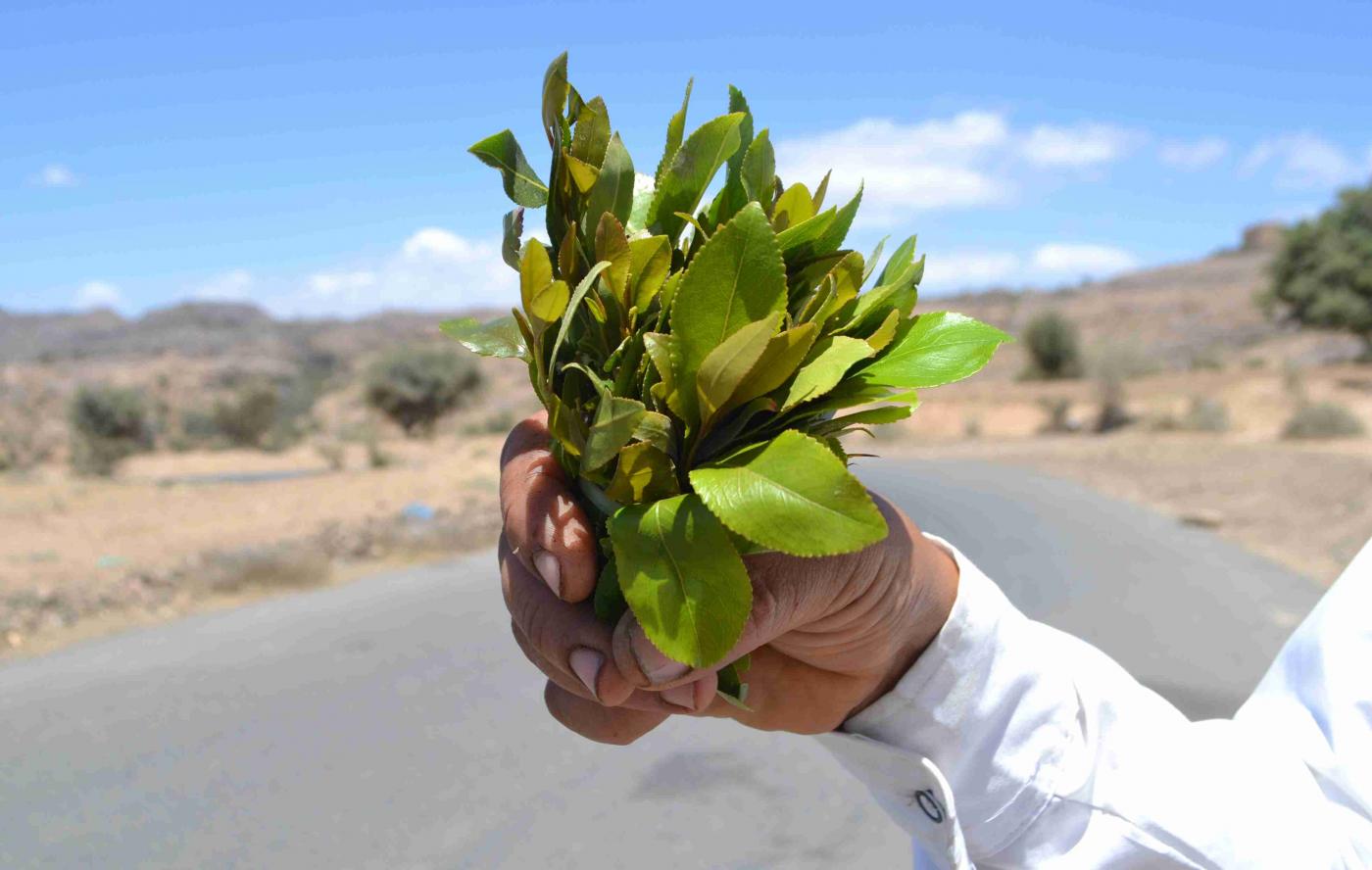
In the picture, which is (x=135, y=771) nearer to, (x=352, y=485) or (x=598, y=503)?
(x=598, y=503)

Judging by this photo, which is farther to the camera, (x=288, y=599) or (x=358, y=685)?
(x=288, y=599)

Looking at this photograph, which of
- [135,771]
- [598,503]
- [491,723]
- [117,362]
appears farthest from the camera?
[117,362]

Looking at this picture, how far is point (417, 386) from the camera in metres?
26.1

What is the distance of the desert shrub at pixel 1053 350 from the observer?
3195cm

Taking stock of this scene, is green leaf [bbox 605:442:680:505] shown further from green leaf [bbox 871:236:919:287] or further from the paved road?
the paved road

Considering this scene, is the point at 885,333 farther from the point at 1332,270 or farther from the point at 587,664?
the point at 1332,270

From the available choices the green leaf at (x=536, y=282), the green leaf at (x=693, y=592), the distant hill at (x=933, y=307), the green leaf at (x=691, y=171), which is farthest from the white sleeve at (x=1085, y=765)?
the distant hill at (x=933, y=307)

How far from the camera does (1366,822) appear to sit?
1433 mm

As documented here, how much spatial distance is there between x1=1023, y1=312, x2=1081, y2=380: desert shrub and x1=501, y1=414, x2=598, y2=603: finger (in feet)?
107

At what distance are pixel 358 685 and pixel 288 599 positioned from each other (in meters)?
2.36

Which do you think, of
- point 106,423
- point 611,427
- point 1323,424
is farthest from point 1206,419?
point 106,423

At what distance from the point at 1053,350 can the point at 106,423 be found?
25.4m

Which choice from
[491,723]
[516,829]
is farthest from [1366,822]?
[491,723]

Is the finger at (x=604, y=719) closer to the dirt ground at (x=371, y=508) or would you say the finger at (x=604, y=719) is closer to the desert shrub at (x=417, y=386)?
the dirt ground at (x=371, y=508)
